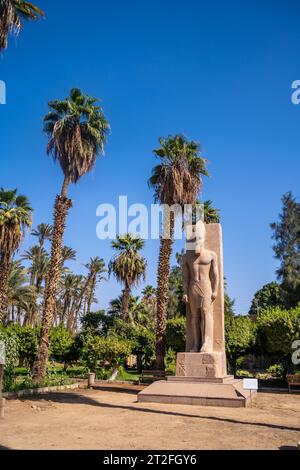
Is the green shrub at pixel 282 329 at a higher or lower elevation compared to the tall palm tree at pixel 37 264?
lower

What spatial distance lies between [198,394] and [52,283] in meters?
9.10

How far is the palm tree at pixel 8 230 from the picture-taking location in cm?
2230

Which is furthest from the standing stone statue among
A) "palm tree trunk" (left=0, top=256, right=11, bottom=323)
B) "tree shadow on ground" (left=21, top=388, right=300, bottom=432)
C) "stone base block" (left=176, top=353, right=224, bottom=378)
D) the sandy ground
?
"palm tree trunk" (left=0, top=256, right=11, bottom=323)

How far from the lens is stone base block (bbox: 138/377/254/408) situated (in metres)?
11.0

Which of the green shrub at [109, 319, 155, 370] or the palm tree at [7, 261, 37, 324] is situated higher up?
the palm tree at [7, 261, 37, 324]

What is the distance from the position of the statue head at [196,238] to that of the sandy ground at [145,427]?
5.07m

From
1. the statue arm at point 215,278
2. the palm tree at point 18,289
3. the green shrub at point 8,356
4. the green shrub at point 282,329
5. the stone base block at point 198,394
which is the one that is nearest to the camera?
the stone base block at point 198,394

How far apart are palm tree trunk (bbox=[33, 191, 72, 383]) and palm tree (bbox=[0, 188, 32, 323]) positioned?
5.06 metres

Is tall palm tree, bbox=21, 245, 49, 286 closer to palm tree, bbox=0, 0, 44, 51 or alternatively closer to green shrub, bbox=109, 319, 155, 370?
green shrub, bbox=109, 319, 155, 370

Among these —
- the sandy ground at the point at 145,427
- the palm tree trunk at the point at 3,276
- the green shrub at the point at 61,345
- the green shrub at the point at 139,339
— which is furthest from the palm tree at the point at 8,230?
the sandy ground at the point at 145,427

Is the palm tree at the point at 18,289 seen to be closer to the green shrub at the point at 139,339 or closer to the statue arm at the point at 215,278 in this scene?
the green shrub at the point at 139,339

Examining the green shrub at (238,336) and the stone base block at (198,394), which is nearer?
the stone base block at (198,394)

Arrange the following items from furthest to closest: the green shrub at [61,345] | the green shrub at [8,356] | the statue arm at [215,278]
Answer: the green shrub at [61,345] < the green shrub at [8,356] < the statue arm at [215,278]

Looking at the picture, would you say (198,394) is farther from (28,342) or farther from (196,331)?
(28,342)
